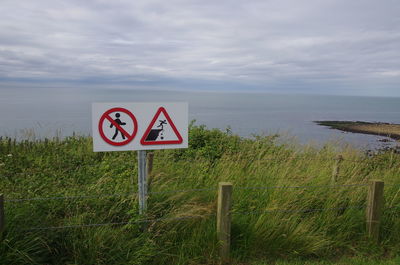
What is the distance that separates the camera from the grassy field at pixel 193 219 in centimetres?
304

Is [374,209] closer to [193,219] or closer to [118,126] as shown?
[193,219]

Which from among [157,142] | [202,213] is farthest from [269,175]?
[157,142]

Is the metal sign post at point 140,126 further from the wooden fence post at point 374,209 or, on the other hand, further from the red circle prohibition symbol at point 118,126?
the wooden fence post at point 374,209

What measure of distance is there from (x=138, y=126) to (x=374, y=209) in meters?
3.00

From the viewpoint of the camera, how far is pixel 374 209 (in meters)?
3.80

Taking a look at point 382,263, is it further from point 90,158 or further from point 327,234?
point 90,158

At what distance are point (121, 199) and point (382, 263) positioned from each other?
3.01m

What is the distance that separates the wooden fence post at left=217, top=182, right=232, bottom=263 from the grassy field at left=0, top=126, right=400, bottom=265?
0.34 ft

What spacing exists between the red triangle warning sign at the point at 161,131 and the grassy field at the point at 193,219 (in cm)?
79

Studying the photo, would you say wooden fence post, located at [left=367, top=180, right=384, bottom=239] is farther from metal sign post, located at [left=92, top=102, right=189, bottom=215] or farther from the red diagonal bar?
the red diagonal bar

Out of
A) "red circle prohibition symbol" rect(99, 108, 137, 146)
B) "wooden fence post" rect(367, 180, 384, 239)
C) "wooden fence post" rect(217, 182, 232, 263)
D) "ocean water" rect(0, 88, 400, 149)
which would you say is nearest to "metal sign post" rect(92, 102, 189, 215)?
"red circle prohibition symbol" rect(99, 108, 137, 146)

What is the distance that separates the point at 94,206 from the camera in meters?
3.60

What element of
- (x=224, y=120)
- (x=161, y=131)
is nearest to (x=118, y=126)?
(x=161, y=131)

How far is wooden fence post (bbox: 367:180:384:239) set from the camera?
378cm
